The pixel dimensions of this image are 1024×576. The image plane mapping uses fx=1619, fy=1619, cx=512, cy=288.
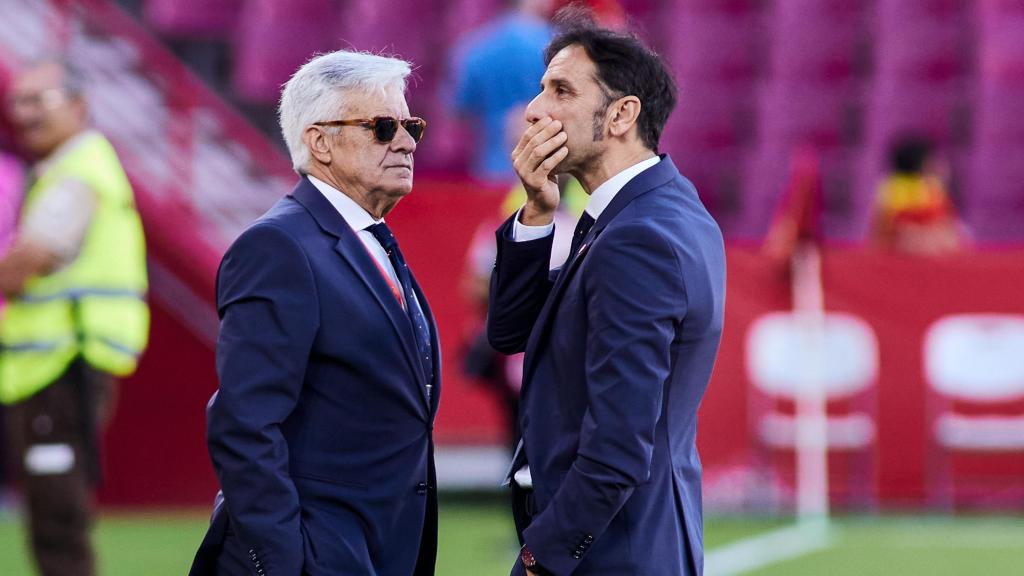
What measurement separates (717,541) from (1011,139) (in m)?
4.81

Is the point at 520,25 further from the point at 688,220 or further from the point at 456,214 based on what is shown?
the point at 688,220

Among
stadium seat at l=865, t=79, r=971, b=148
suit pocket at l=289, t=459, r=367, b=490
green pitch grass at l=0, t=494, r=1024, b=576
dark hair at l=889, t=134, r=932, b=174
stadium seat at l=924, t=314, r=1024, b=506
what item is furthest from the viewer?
stadium seat at l=865, t=79, r=971, b=148

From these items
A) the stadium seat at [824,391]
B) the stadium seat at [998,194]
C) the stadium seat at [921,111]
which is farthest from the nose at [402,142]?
the stadium seat at [921,111]

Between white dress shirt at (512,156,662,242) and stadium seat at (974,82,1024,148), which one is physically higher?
white dress shirt at (512,156,662,242)

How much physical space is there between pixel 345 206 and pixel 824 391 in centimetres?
592

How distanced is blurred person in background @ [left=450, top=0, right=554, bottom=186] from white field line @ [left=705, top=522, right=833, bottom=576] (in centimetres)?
238

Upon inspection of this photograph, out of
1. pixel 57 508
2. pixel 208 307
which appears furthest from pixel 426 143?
pixel 57 508

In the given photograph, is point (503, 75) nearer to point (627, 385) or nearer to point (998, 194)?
point (998, 194)

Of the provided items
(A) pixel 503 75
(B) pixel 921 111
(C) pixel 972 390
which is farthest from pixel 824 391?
(B) pixel 921 111

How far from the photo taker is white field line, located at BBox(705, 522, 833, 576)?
7480mm

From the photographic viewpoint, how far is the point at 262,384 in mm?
3373

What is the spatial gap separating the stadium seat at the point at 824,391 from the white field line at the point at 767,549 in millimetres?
511

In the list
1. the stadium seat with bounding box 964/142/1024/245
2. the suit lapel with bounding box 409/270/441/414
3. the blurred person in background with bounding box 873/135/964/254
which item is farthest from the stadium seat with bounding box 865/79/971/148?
the suit lapel with bounding box 409/270/441/414

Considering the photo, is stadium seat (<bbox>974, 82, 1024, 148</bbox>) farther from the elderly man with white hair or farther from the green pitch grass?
the elderly man with white hair
